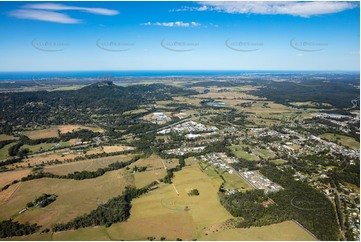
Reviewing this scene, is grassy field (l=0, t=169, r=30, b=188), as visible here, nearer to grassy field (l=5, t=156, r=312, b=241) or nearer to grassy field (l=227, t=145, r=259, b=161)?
grassy field (l=5, t=156, r=312, b=241)

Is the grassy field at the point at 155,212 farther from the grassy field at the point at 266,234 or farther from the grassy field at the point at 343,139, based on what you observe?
the grassy field at the point at 343,139

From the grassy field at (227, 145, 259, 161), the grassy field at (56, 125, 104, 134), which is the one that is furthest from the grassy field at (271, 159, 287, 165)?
the grassy field at (56, 125, 104, 134)

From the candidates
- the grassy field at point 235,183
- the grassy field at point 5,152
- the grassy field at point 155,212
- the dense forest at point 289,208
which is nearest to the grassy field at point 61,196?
the grassy field at point 155,212

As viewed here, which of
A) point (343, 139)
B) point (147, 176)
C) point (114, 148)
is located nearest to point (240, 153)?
point (147, 176)

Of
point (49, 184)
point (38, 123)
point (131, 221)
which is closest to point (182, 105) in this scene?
point (38, 123)

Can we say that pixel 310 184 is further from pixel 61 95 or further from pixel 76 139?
pixel 61 95

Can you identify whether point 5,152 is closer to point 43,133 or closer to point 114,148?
point 43,133
